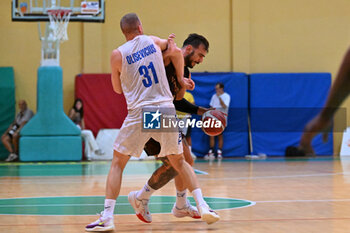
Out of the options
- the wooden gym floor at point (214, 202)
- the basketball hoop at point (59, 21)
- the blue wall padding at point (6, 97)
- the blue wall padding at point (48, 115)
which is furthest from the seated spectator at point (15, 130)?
the wooden gym floor at point (214, 202)

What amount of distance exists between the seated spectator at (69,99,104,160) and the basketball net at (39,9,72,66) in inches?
50.7

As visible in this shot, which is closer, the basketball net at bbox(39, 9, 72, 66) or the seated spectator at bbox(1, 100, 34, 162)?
the basketball net at bbox(39, 9, 72, 66)

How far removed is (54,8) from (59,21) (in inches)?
15.3

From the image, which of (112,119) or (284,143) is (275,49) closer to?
(284,143)

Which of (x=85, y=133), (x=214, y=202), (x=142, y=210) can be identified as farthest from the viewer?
(x=85, y=133)

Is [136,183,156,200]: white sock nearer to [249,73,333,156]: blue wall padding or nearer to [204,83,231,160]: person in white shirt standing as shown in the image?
[204,83,231,160]: person in white shirt standing

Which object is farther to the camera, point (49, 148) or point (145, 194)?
point (49, 148)

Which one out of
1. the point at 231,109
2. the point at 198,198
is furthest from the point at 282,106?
the point at 198,198

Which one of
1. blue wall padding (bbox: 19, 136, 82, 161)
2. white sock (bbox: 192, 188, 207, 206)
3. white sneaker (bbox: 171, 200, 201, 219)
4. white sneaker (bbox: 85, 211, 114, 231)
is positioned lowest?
blue wall padding (bbox: 19, 136, 82, 161)

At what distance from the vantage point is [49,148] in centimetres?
1298

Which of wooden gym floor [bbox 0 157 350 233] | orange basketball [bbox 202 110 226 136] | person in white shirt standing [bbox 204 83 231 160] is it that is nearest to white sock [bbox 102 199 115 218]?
wooden gym floor [bbox 0 157 350 233]

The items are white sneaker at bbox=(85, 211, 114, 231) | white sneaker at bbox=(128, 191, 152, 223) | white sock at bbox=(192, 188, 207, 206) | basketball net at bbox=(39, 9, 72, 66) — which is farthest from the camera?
basketball net at bbox=(39, 9, 72, 66)

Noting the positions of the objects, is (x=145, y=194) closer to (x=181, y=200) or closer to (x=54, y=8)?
(x=181, y=200)

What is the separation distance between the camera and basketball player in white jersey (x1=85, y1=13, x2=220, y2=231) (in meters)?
4.02
